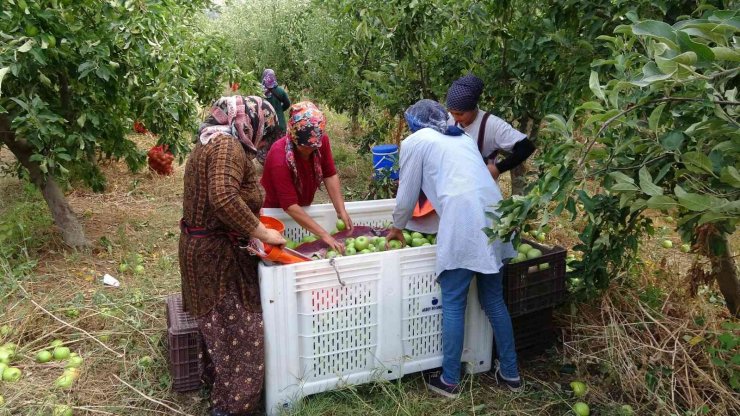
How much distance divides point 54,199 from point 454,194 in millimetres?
3827

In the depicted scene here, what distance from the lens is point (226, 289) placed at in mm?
3068

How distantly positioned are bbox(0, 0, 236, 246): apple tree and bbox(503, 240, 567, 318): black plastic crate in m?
2.72

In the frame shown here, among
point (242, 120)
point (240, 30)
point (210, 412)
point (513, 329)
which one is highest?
point (240, 30)

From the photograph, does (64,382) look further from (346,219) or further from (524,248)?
(524,248)

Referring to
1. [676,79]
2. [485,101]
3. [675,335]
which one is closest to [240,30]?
[485,101]

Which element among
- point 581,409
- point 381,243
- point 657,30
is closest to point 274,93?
point 381,243

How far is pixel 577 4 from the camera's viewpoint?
10.9ft

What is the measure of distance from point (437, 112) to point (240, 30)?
11.0 meters

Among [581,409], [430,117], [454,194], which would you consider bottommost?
[581,409]

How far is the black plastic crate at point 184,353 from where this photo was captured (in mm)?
3289

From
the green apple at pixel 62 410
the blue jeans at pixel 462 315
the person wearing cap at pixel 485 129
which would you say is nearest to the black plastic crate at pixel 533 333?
the blue jeans at pixel 462 315

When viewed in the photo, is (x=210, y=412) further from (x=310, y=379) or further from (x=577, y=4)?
(x=577, y=4)

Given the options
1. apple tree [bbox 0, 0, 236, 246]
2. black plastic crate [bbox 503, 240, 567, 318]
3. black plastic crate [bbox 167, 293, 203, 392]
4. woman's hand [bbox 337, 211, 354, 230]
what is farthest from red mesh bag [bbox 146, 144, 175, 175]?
black plastic crate [bbox 503, 240, 567, 318]

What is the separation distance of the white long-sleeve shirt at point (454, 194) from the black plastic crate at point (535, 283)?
0.15 metres
